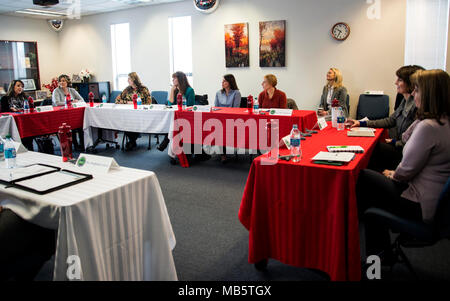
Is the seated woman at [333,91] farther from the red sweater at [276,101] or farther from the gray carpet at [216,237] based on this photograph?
the gray carpet at [216,237]

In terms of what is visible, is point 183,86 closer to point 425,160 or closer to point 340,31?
point 340,31

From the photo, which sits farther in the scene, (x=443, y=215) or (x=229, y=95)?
(x=229, y=95)

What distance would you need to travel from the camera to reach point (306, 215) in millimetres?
2039

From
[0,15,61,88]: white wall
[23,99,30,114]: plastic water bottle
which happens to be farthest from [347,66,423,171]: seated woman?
[0,15,61,88]: white wall

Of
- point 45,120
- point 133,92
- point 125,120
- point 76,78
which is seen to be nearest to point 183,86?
point 125,120

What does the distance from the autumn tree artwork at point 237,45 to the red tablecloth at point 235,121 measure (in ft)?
7.71

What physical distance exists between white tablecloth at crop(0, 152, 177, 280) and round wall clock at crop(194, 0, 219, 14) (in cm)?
546

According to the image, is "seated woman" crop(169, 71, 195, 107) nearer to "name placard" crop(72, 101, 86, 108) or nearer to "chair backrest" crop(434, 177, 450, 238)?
"name placard" crop(72, 101, 86, 108)

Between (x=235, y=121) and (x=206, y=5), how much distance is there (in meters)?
3.47

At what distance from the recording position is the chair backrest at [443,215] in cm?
163

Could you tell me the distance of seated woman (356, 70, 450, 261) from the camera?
1838mm

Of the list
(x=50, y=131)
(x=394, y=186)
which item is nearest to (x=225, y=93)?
(x=50, y=131)

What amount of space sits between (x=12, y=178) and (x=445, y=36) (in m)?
5.32

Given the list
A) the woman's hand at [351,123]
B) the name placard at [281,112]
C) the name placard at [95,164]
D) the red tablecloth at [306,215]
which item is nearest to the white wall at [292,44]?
the name placard at [281,112]
